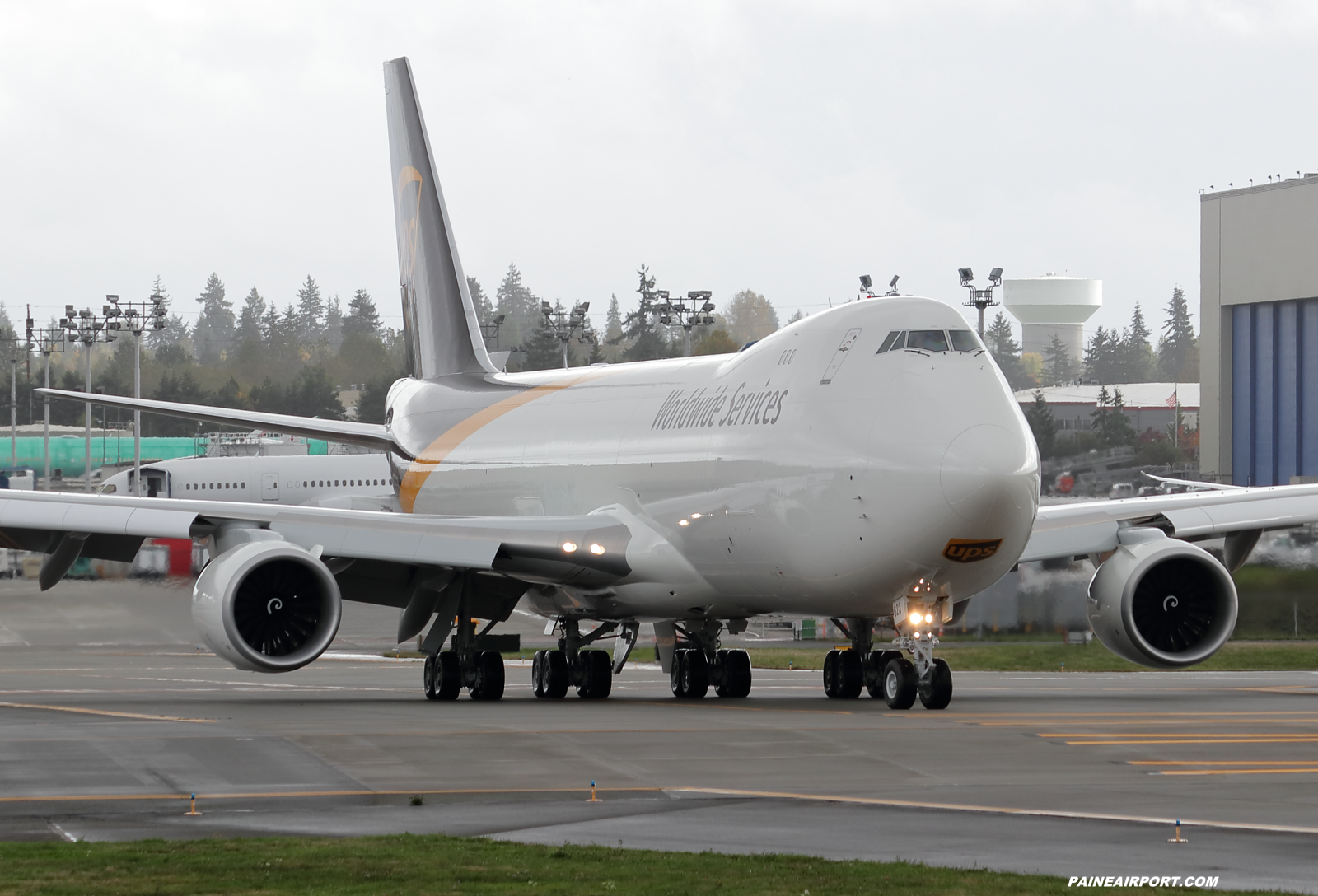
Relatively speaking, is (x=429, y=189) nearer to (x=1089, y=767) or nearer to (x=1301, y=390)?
(x=1089, y=767)

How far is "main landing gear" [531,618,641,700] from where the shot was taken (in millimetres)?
28359

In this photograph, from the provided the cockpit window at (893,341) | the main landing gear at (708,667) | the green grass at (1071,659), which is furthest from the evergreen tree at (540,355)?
the cockpit window at (893,341)

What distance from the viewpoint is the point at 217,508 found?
84.2ft

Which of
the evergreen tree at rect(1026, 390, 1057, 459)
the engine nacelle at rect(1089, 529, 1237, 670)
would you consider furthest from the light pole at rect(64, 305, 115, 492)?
the engine nacelle at rect(1089, 529, 1237, 670)

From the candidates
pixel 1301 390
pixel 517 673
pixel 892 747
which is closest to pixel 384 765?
pixel 892 747

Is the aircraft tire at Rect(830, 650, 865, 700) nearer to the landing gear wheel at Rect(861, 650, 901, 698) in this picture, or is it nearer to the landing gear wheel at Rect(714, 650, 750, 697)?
the landing gear wheel at Rect(861, 650, 901, 698)

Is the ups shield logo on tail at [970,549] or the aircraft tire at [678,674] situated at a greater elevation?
the ups shield logo on tail at [970,549]

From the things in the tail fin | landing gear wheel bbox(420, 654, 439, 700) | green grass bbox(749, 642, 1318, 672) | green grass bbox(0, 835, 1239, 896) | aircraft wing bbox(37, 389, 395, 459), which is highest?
the tail fin

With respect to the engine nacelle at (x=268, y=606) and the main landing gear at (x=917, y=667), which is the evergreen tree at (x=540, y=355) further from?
the main landing gear at (x=917, y=667)

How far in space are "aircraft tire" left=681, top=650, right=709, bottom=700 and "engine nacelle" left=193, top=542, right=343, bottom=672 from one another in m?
5.36

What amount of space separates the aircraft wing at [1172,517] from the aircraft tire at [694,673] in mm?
4878

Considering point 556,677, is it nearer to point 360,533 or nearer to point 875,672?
point 360,533

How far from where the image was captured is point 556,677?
2859 cm

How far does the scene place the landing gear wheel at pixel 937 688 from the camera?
74.2 feet
